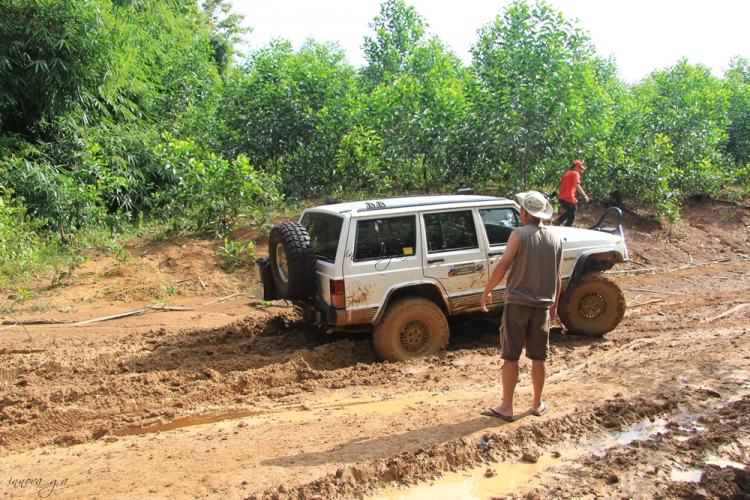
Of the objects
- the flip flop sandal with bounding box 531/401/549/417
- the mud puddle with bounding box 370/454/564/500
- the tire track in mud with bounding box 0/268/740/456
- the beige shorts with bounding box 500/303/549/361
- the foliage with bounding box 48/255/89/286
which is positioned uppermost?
the foliage with bounding box 48/255/89/286

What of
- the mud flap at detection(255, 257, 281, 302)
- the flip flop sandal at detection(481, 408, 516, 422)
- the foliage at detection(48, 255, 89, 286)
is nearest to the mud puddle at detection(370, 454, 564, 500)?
the flip flop sandal at detection(481, 408, 516, 422)

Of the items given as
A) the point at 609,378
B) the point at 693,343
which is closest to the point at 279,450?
Result: the point at 609,378

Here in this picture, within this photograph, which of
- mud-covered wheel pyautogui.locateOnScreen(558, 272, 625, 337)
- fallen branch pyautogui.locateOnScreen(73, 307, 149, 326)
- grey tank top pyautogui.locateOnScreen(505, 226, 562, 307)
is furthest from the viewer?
fallen branch pyautogui.locateOnScreen(73, 307, 149, 326)

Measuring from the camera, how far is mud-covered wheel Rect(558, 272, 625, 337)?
6.53m

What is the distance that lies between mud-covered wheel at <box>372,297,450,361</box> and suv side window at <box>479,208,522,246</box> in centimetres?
112

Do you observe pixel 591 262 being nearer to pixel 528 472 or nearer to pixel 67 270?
pixel 528 472

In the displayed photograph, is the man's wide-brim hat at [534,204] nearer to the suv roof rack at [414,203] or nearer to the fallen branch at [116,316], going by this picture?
the suv roof rack at [414,203]

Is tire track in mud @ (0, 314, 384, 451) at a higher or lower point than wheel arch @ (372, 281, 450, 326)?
lower

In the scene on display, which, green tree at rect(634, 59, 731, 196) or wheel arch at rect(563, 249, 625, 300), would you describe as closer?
wheel arch at rect(563, 249, 625, 300)

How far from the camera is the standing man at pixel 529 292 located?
4.27m

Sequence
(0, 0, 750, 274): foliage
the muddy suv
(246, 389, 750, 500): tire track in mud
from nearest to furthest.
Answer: (246, 389, 750, 500): tire track in mud
the muddy suv
(0, 0, 750, 274): foliage

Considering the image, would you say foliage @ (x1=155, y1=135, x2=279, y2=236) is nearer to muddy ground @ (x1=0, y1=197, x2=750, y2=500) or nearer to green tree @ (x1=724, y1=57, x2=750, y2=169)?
muddy ground @ (x1=0, y1=197, x2=750, y2=500)

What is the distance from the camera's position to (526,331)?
4359mm

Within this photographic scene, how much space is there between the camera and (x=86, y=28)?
36.8 feet
